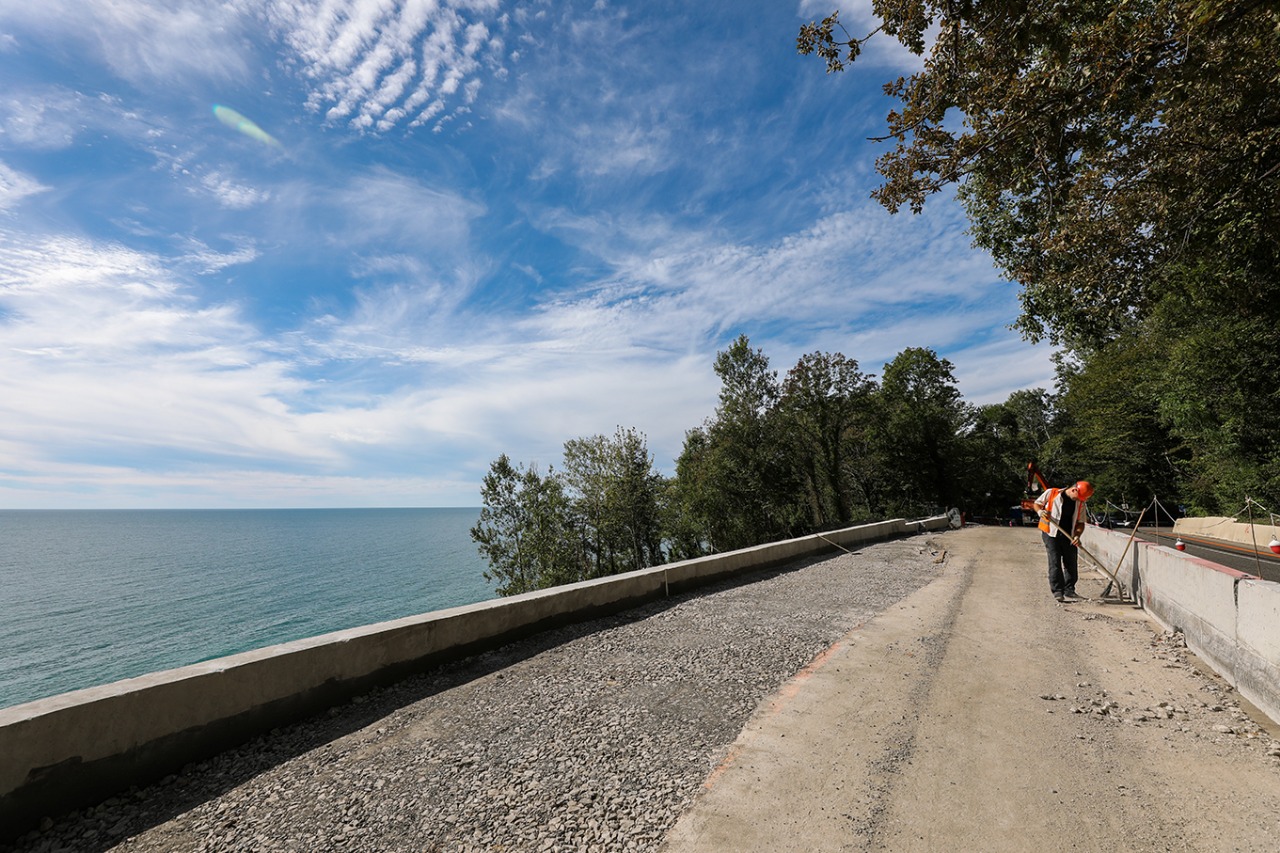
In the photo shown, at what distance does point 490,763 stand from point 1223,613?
6.62 metres

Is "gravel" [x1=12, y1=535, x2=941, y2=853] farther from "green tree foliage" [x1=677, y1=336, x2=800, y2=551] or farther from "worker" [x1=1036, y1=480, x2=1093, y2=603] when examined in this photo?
"green tree foliage" [x1=677, y1=336, x2=800, y2=551]

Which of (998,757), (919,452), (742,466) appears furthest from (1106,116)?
(919,452)

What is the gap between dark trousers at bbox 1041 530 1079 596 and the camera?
8562 mm

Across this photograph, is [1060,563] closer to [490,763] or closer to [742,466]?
[490,763]

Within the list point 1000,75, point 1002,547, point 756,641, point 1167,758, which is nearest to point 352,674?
point 756,641

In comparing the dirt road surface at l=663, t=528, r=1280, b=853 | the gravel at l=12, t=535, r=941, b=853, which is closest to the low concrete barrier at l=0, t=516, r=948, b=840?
the gravel at l=12, t=535, r=941, b=853

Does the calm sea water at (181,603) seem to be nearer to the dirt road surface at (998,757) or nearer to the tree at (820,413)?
the dirt road surface at (998,757)

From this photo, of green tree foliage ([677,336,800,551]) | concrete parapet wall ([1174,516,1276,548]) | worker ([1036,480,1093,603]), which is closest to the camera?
worker ([1036,480,1093,603])

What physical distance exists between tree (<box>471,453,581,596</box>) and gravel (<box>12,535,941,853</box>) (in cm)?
3285

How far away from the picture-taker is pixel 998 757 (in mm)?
3551

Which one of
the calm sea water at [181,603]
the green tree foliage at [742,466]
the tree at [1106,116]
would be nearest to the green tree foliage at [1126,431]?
the green tree foliage at [742,466]

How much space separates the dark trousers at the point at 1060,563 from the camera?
856cm

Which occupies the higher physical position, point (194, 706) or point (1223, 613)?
point (194, 706)

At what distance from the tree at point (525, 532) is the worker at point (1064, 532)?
31884 millimetres
